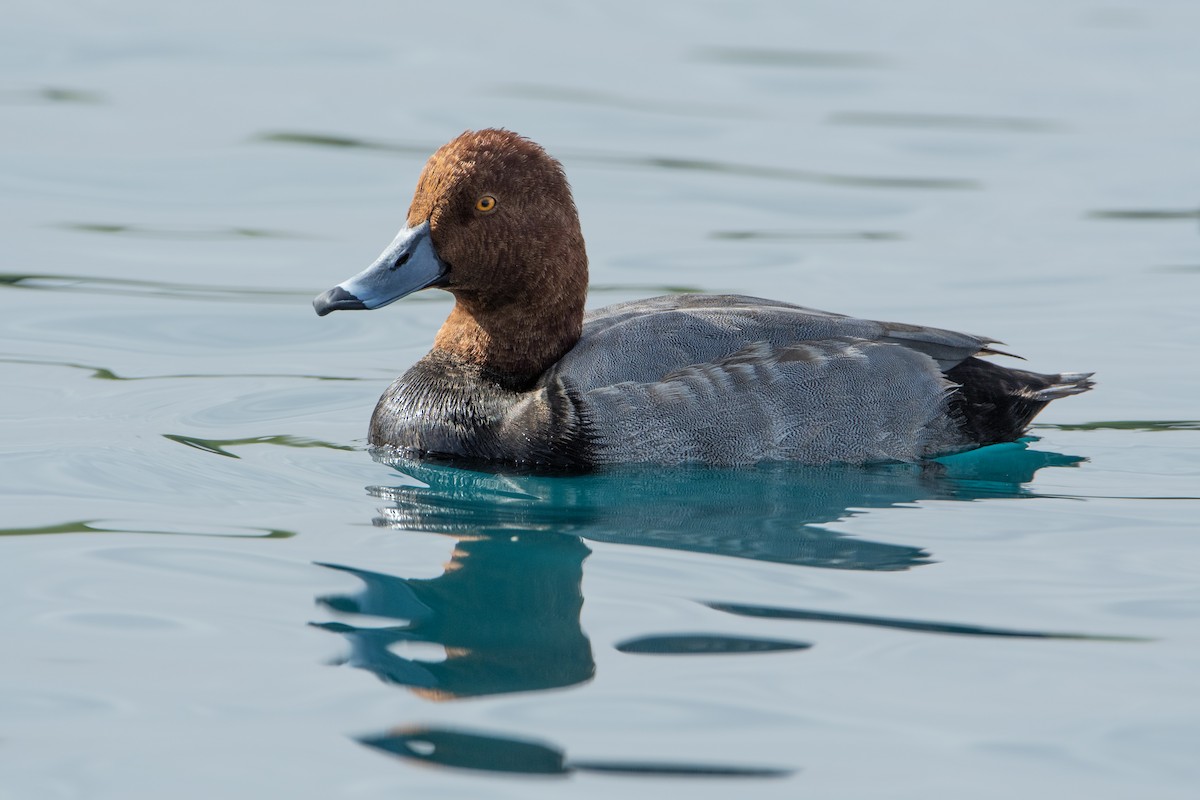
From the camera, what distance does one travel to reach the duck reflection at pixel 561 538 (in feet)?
16.9

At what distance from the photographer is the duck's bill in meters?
7.01

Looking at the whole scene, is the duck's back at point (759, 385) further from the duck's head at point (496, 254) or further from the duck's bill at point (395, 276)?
the duck's bill at point (395, 276)

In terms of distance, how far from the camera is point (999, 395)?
7.48 m

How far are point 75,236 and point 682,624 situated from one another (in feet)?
23.5

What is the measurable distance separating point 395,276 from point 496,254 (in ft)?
1.33

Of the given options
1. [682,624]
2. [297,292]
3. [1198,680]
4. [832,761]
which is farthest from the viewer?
[297,292]

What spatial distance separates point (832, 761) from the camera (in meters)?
4.54

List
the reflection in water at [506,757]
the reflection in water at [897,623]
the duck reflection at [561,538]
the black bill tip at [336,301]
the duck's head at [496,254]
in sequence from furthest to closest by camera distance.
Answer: the duck's head at [496,254]
the black bill tip at [336,301]
the reflection in water at [897,623]
the duck reflection at [561,538]
the reflection in water at [506,757]

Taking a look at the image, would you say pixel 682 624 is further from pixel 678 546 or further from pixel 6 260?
pixel 6 260

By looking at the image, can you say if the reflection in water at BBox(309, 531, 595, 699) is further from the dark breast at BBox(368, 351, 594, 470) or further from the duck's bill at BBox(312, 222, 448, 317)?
the duck's bill at BBox(312, 222, 448, 317)

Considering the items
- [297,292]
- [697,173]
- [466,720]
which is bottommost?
[466,720]

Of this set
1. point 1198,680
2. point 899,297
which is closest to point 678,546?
point 1198,680

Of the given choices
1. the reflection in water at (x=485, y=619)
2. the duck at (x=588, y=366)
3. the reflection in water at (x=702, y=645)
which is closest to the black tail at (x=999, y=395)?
the duck at (x=588, y=366)

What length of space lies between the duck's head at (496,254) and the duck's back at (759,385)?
0.20 m
